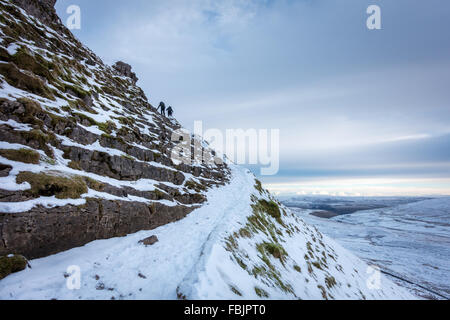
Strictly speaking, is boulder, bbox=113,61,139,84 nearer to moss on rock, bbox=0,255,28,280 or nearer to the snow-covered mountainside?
the snow-covered mountainside

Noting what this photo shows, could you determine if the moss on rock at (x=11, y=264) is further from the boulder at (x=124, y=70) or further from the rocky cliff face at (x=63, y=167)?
the boulder at (x=124, y=70)

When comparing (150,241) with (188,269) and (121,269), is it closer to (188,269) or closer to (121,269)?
(121,269)

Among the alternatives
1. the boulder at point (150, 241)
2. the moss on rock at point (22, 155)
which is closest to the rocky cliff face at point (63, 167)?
the moss on rock at point (22, 155)

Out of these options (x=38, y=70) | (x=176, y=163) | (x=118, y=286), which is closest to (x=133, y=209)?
(x=118, y=286)

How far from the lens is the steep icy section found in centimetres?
793

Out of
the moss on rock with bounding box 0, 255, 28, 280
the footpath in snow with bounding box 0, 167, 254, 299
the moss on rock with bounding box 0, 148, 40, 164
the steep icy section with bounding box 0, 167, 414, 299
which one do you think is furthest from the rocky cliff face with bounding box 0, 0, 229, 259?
the steep icy section with bounding box 0, 167, 414, 299

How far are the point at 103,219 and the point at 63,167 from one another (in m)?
4.51

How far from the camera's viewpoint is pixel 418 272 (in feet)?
148

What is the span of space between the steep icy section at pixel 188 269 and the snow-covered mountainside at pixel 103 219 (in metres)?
0.06

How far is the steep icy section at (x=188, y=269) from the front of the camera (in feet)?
26.0

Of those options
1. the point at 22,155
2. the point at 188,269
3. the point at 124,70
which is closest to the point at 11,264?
the point at 22,155

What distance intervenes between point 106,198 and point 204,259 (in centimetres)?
828

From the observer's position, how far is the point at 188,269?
32.3 ft

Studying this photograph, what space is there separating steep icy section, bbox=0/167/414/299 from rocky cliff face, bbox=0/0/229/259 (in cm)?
126
